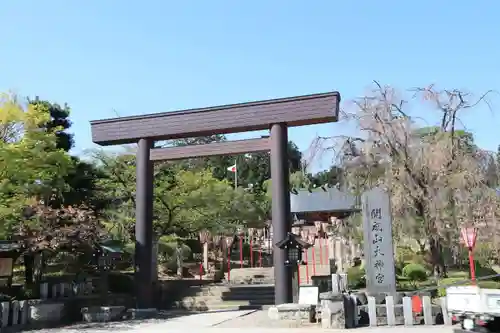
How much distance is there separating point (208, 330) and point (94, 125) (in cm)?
993

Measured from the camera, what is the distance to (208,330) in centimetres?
1241

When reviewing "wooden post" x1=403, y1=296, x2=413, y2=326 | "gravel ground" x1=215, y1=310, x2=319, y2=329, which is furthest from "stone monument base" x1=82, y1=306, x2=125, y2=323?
"wooden post" x1=403, y1=296, x2=413, y2=326

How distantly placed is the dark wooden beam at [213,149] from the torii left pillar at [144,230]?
42 centimetres

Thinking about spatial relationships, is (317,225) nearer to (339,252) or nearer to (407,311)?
(339,252)

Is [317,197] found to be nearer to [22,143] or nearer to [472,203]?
[472,203]

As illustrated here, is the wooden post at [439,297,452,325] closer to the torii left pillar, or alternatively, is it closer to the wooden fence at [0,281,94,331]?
the torii left pillar

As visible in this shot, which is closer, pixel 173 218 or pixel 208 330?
pixel 208 330

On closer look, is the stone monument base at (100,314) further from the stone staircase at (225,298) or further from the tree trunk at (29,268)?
the stone staircase at (225,298)

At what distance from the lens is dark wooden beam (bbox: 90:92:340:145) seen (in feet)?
52.1

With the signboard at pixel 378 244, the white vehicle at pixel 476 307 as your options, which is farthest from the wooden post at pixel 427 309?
the white vehicle at pixel 476 307

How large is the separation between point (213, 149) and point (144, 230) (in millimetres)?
3884

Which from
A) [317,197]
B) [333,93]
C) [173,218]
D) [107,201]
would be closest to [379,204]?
[333,93]

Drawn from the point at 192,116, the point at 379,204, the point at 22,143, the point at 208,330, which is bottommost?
the point at 208,330

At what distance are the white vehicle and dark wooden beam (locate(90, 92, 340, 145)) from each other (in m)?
8.01
